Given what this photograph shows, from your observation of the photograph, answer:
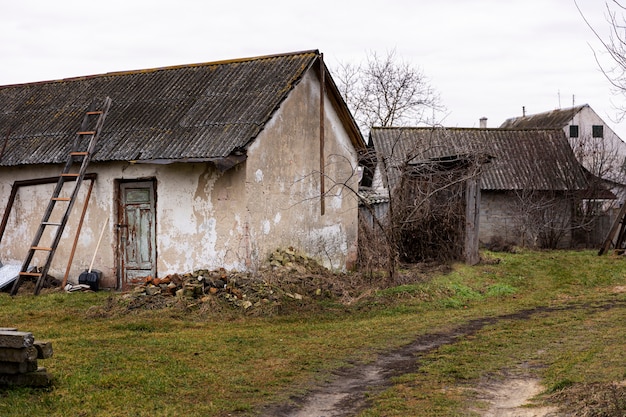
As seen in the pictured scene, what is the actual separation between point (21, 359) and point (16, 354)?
72 mm

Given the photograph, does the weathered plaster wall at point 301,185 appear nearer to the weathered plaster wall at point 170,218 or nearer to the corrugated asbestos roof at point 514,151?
the weathered plaster wall at point 170,218

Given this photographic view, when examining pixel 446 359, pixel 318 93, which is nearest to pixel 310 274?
pixel 318 93

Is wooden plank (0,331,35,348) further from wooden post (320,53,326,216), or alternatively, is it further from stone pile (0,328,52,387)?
wooden post (320,53,326,216)

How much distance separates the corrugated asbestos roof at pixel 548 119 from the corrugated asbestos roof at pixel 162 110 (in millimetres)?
25744

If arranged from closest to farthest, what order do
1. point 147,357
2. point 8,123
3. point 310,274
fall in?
point 147,357 → point 310,274 → point 8,123

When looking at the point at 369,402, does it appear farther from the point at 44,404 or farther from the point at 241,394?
the point at 44,404

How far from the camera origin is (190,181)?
49.1 ft

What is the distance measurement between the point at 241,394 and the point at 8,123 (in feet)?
43.8

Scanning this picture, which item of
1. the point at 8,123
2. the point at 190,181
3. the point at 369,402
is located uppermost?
the point at 8,123

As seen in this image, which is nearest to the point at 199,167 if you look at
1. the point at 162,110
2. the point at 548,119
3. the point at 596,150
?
the point at 162,110

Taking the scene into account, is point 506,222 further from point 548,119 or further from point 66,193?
point 66,193

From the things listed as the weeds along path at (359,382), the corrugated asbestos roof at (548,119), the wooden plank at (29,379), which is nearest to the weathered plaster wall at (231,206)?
the weeds along path at (359,382)

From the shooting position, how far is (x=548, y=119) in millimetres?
42375

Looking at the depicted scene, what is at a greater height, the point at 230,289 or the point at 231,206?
the point at 231,206
